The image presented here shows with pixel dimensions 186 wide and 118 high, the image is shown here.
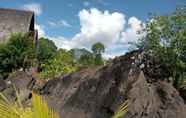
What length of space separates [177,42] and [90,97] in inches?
569

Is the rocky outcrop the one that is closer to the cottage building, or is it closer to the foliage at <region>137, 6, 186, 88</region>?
the foliage at <region>137, 6, 186, 88</region>

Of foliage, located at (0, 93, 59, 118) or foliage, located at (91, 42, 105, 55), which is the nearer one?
foliage, located at (0, 93, 59, 118)

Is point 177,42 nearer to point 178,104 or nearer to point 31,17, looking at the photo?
point 178,104

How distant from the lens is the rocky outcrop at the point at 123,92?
371 inches

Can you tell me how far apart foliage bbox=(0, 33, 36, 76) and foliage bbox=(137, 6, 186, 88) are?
53.0 ft

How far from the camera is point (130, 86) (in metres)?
10.1

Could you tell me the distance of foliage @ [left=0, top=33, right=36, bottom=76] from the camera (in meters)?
39.6

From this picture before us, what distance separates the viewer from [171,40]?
25891mm

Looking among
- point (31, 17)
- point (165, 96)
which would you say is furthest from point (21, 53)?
point (165, 96)

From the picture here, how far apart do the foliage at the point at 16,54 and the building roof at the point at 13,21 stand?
547 cm

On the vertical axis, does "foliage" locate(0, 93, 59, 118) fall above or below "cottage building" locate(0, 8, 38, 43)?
below

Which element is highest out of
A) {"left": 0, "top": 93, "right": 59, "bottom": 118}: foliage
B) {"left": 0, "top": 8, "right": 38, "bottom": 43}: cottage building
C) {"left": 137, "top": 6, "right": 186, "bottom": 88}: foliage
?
{"left": 0, "top": 8, "right": 38, "bottom": 43}: cottage building

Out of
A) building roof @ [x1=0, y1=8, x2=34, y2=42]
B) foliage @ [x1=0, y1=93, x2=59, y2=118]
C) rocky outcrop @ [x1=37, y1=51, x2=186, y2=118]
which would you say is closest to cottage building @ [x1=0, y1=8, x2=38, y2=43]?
building roof @ [x1=0, y1=8, x2=34, y2=42]

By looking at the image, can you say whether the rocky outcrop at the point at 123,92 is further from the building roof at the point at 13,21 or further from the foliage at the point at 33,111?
the building roof at the point at 13,21
